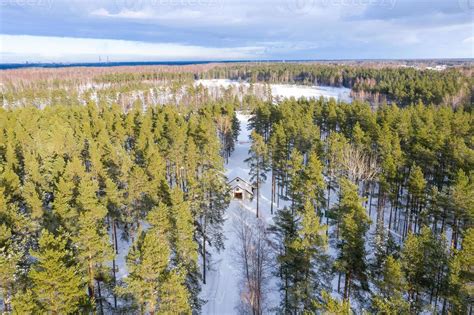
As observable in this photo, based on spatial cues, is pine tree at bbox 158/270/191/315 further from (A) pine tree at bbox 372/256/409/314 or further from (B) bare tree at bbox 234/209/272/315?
(A) pine tree at bbox 372/256/409/314

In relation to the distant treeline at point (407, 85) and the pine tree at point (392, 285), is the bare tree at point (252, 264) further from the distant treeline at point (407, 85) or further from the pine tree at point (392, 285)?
the distant treeline at point (407, 85)

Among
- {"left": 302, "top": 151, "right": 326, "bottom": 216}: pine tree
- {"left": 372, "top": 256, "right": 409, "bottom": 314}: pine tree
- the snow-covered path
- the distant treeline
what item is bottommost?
the snow-covered path

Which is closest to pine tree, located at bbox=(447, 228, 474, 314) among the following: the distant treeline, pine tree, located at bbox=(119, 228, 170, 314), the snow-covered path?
the snow-covered path

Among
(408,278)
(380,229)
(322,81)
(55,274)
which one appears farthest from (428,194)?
(322,81)

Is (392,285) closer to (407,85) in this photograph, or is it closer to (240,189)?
(240,189)

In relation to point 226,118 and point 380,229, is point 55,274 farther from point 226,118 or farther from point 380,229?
point 226,118

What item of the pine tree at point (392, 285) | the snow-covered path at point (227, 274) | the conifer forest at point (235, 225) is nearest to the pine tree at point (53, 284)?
the conifer forest at point (235, 225)
